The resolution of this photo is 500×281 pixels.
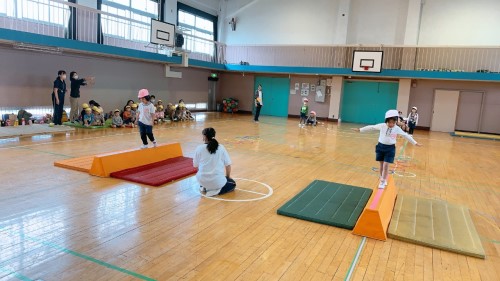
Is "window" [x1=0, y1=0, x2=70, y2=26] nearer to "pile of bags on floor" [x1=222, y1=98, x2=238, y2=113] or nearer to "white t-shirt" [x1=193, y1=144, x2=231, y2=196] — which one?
"white t-shirt" [x1=193, y1=144, x2=231, y2=196]

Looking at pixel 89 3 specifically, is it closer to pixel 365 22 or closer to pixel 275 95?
pixel 275 95

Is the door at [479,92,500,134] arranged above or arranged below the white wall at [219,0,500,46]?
below

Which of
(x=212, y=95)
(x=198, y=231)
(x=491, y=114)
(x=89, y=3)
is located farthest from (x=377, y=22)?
(x=198, y=231)

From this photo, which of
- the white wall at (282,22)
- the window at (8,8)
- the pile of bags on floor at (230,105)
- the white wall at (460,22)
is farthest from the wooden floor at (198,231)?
the pile of bags on floor at (230,105)

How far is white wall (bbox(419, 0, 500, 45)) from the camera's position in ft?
56.4

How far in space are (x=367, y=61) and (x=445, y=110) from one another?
485cm

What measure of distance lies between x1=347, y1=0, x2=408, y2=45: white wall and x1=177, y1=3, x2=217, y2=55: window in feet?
26.2

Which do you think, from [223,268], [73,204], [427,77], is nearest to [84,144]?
[73,204]

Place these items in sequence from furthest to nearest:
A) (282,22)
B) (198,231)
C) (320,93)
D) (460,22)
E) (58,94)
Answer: (282,22), (320,93), (460,22), (58,94), (198,231)

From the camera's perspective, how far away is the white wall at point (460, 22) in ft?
56.4

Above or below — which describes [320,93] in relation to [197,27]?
below

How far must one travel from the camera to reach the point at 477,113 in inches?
696

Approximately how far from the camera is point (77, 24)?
1328 centimetres

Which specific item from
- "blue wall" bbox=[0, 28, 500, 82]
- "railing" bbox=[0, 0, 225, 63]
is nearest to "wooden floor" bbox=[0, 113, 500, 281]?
"blue wall" bbox=[0, 28, 500, 82]
